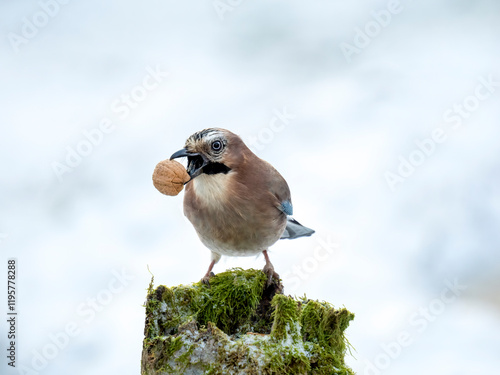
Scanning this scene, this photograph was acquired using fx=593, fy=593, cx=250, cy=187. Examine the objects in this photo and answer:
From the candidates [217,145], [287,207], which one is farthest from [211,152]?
[287,207]

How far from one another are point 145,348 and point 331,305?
53.2 inches

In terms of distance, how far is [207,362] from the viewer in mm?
3787

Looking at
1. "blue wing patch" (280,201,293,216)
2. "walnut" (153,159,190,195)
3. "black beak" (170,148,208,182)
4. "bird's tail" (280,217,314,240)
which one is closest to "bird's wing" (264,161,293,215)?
"blue wing patch" (280,201,293,216)

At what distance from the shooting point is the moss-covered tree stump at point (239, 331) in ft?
12.5

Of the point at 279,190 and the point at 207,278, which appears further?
the point at 279,190

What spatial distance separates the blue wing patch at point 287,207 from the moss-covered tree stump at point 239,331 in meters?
0.75

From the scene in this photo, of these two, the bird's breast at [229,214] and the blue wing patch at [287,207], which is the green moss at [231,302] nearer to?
the bird's breast at [229,214]

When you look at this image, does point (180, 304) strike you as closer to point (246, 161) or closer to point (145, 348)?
point (145, 348)

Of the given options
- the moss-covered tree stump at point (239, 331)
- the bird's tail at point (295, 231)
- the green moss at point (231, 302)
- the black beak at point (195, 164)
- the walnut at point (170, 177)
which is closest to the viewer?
the moss-covered tree stump at point (239, 331)

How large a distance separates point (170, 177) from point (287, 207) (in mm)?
1272

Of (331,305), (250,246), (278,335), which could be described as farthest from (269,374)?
(250,246)

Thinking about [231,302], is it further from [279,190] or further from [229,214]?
[279,190]

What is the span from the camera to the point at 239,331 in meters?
4.46

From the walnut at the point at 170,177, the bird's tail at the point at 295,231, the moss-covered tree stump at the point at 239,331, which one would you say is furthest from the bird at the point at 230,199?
the bird's tail at the point at 295,231
